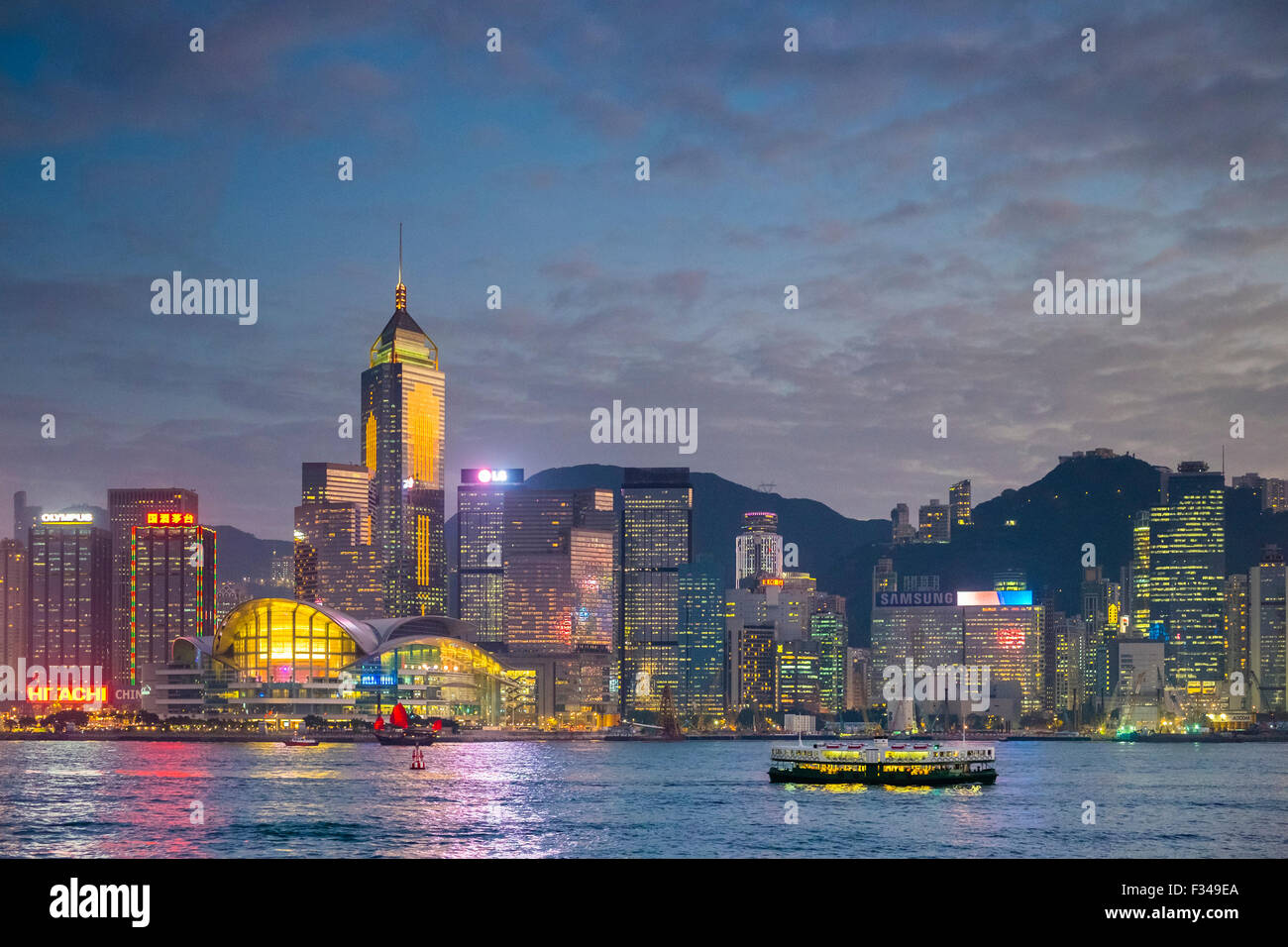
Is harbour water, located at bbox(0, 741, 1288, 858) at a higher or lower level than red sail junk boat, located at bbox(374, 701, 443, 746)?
higher

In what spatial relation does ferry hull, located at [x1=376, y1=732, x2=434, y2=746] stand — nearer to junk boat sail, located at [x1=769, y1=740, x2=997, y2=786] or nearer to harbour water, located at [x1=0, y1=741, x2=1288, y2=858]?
harbour water, located at [x1=0, y1=741, x2=1288, y2=858]

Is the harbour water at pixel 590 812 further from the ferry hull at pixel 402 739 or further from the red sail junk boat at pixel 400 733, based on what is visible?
the red sail junk boat at pixel 400 733

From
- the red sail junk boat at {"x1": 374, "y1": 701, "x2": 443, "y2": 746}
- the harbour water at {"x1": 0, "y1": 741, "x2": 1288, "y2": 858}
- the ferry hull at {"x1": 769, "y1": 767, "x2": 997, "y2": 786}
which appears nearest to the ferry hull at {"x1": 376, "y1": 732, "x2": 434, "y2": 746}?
the red sail junk boat at {"x1": 374, "y1": 701, "x2": 443, "y2": 746}

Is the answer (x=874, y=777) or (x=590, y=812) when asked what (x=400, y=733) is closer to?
(x=874, y=777)

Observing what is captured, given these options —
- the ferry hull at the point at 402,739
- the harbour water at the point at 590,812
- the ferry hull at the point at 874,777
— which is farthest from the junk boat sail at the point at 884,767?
the ferry hull at the point at 402,739

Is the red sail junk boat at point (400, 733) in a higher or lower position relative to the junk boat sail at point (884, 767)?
lower

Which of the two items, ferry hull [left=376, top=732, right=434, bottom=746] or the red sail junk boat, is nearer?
ferry hull [left=376, top=732, right=434, bottom=746]

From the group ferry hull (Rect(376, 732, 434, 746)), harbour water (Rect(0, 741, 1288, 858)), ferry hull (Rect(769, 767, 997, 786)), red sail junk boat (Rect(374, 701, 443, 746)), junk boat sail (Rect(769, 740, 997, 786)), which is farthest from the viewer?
red sail junk boat (Rect(374, 701, 443, 746))

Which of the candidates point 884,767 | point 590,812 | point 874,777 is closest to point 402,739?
point 874,777

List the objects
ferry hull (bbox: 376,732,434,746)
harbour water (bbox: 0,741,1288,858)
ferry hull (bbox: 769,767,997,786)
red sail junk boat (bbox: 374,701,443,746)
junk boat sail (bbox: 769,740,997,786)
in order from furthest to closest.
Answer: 1. red sail junk boat (bbox: 374,701,443,746)
2. ferry hull (bbox: 376,732,434,746)
3. junk boat sail (bbox: 769,740,997,786)
4. ferry hull (bbox: 769,767,997,786)
5. harbour water (bbox: 0,741,1288,858)
